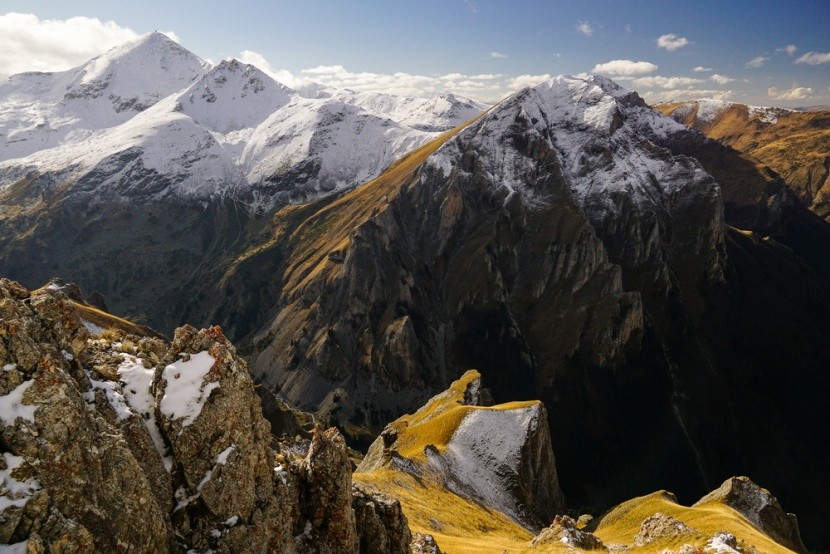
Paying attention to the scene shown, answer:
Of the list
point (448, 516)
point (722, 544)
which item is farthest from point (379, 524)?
point (448, 516)

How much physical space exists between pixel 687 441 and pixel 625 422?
22.5 metres

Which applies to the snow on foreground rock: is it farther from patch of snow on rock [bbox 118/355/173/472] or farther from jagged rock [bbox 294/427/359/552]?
patch of snow on rock [bbox 118/355/173/472]

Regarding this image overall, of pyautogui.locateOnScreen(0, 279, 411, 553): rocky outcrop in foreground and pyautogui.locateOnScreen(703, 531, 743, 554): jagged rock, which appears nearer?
pyautogui.locateOnScreen(0, 279, 411, 553): rocky outcrop in foreground

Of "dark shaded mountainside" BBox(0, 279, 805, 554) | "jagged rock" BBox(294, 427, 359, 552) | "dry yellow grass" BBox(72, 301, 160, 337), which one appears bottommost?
"dry yellow grass" BBox(72, 301, 160, 337)

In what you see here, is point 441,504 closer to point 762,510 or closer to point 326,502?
point 762,510

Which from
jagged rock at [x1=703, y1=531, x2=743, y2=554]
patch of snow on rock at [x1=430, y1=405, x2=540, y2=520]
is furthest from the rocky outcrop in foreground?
patch of snow on rock at [x1=430, y1=405, x2=540, y2=520]

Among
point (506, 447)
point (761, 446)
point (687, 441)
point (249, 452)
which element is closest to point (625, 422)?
point (687, 441)

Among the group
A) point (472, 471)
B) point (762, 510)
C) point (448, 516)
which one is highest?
point (762, 510)

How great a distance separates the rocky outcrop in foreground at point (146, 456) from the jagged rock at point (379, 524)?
0.32 feet

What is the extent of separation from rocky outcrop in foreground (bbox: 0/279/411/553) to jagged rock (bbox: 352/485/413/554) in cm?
10

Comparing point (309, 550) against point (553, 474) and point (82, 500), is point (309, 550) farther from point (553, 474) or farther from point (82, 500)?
point (553, 474)

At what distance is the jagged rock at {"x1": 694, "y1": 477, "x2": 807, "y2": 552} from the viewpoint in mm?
63750

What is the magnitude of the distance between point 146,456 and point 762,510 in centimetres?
7543

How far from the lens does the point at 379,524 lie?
110 ft
